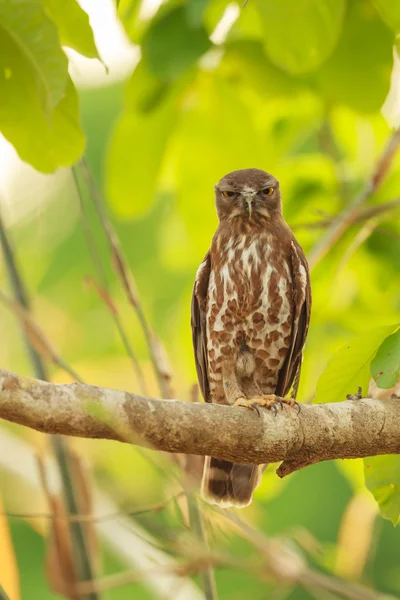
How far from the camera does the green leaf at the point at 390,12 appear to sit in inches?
107

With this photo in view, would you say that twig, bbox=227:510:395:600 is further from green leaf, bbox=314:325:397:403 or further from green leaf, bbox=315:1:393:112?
green leaf, bbox=315:1:393:112

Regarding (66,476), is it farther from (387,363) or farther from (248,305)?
(248,305)

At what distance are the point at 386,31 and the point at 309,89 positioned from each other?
407mm

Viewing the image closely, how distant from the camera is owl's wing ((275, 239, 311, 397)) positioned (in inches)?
147

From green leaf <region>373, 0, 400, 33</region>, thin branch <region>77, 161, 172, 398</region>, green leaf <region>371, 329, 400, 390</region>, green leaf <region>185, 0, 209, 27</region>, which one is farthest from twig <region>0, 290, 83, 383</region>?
green leaf <region>373, 0, 400, 33</region>

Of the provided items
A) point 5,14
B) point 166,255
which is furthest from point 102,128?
point 5,14

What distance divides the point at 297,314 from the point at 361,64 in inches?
45.6

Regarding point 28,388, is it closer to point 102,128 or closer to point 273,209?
point 273,209

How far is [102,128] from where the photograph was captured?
23.2 feet

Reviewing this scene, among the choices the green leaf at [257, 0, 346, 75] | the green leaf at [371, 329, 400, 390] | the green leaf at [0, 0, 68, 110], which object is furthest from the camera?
the green leaf at [257, 0, 346, 75]

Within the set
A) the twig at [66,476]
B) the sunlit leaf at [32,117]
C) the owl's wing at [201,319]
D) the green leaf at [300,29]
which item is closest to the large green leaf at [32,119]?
the sunlit leaf at [32,117]

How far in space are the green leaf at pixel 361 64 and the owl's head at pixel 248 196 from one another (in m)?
0.69

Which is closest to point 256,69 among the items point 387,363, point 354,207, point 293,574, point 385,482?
point 354,207

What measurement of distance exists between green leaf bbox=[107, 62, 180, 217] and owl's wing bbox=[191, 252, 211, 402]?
583 millimetres
